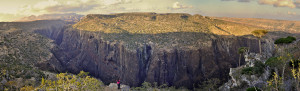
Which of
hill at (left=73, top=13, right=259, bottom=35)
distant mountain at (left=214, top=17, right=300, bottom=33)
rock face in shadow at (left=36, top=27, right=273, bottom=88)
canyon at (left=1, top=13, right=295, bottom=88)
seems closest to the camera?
rock face in shadow at (left=36, top=27, right=273, bottom=88)

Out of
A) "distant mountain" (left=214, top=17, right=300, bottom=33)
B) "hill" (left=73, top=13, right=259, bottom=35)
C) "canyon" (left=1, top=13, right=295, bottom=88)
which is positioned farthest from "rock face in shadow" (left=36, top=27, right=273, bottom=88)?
"distant mountain" (left=214, top=17, right=300, bottom=33)

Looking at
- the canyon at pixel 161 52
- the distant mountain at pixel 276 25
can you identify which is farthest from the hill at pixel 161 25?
the distant mountain at pixel 276 25

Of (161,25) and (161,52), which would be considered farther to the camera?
(161,25)

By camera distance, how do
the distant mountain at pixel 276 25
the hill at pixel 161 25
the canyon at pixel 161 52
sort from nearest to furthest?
the canyon at pixel 161 52
the hill at pixel 161 25
the distant mountain at pixel 276 25

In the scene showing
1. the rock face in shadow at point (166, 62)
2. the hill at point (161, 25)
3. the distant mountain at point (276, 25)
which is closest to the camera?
the rock face in shadow at point (166, 62)

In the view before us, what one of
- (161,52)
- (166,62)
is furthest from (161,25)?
(166,62)

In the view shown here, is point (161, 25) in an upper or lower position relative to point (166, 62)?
upper

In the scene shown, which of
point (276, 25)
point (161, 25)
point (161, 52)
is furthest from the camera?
point (276, 25)

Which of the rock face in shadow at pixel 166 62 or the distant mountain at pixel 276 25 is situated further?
the distant mountain at pixel 276 25

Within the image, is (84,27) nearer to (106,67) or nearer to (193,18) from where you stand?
(106,67)

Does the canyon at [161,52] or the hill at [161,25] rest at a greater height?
the hill at [161,25]

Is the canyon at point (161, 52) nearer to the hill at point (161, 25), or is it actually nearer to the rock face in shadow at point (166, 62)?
the rock face in shadow at point (166, 62)

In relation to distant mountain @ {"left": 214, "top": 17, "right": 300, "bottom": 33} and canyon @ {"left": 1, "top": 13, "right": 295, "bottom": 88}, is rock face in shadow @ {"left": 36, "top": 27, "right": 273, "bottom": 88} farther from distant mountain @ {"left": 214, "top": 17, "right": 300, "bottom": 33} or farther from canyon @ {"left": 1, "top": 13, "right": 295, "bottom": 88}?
distant mountain @ {"left": 214, "top": 17, "right": 300, "bottom": 33}

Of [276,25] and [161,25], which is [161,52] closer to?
[161,25]
